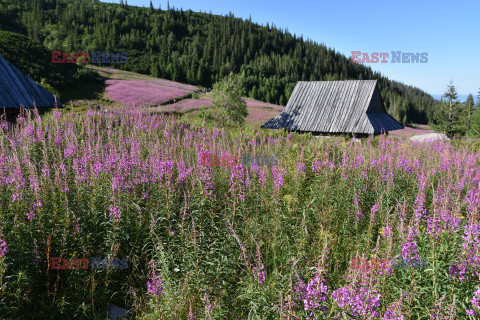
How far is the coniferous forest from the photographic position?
80.4 meters

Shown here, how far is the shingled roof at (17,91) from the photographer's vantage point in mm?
9662

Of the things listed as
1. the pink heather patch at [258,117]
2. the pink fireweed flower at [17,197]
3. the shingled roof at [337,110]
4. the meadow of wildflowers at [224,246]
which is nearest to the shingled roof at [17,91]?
the meadow of wildflowers at [224,246]

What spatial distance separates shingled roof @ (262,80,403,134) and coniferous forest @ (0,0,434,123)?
105 feet

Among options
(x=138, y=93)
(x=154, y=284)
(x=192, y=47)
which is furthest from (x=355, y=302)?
(x=192, y=47)

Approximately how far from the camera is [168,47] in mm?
107625

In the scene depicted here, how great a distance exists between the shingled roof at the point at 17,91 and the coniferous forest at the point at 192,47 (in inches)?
1135

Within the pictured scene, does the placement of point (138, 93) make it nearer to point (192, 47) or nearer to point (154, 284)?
point (154, 284)

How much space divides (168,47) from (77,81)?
74115mm

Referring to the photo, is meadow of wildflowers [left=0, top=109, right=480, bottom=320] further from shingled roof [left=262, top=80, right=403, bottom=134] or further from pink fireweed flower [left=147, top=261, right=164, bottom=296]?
shingled roof [left=262, top=80, right=403, bottom=134]

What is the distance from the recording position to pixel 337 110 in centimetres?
2178

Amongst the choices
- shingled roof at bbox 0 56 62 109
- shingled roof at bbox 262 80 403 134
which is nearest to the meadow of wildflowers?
shingled roof at bbox 0 56 62 109

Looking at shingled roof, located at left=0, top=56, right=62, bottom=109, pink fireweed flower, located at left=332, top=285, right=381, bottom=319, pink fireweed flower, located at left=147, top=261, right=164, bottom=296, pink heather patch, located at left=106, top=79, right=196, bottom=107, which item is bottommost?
pink fireweed flower, located at left=147, top=261, right=164, bottom=296

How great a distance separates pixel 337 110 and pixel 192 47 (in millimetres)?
113087

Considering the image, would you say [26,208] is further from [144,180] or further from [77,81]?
[77,81]
